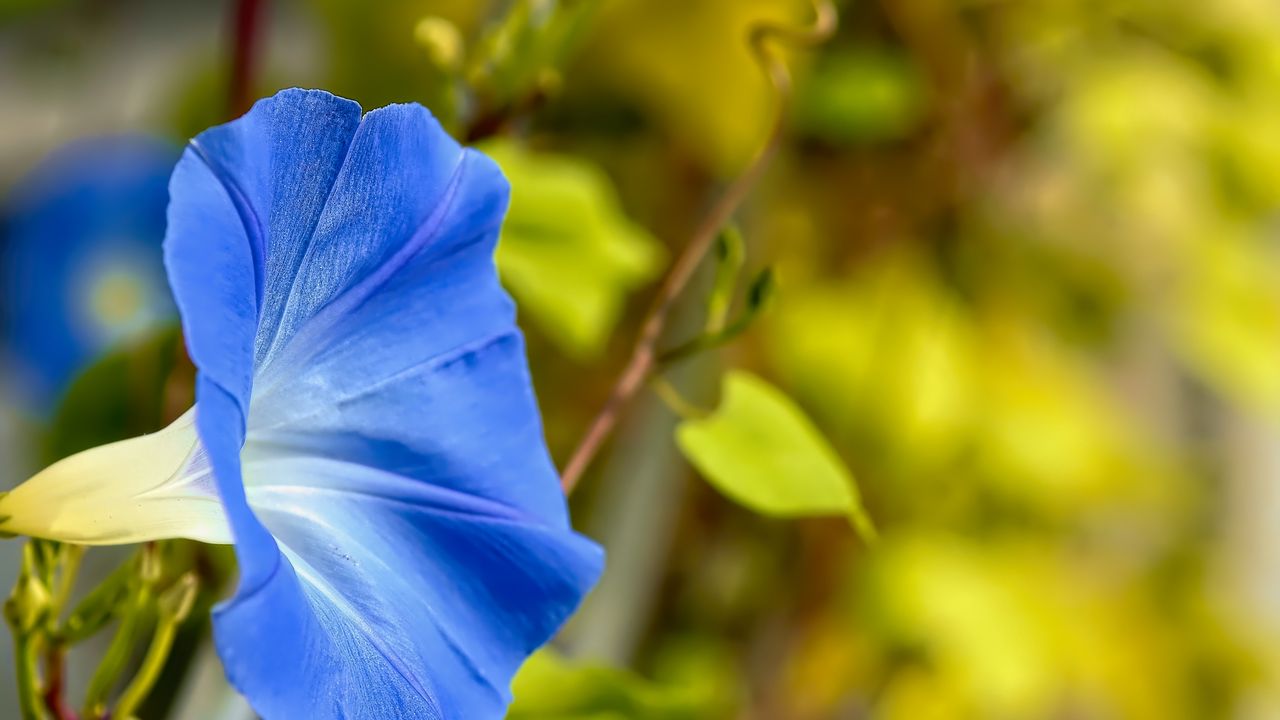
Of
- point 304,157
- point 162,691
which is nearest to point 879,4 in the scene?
point 162,691

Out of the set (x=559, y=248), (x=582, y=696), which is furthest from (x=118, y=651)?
(x=559, y=248)

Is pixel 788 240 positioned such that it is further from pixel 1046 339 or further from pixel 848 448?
pixel 1046 339

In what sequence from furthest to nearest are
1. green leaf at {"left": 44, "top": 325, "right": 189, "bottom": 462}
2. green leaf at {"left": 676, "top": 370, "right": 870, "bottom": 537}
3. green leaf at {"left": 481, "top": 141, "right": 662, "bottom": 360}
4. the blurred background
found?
the blurred background → green leaf at {"left": 44, "top": 325, "right": 189, "bottom": 462} → green leaf at {"left": 481, "top": 141, "right": 662, "bottom": 360} → green leaf at {"left": 676, "top": 370, "right": 870, "bottom": 537}

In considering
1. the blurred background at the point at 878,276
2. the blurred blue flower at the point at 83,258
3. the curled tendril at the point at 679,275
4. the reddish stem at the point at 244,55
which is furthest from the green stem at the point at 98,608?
the blurred blue flower at the point at 83,258

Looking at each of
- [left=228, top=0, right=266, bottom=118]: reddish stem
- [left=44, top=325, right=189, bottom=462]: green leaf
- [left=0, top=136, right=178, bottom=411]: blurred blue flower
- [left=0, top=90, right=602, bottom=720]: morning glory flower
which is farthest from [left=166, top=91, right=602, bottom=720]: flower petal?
[left=0, top=136, right=178, bottom=411]: blurred blue flower

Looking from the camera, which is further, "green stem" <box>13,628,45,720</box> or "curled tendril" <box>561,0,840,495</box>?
"curled tendril" <box>561,0,840,495</box>

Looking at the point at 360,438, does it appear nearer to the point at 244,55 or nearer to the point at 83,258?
the point at 244,55

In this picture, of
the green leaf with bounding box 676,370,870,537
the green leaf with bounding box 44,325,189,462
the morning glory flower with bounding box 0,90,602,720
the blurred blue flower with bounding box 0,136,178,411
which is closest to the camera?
the morning glory flower with bounding box 0,90,602,720

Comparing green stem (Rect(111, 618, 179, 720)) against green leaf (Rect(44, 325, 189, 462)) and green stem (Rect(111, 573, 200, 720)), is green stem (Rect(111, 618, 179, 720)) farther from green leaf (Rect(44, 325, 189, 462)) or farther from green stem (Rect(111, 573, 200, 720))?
green leaf (Rect(44, 325, 189, 462))
